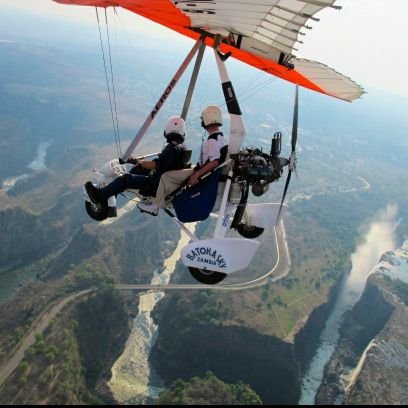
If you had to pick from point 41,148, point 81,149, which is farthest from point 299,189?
point 41,148

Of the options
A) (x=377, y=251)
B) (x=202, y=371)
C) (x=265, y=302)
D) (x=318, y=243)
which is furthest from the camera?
(x=377, y=251)

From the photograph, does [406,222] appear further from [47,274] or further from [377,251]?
[47,274]

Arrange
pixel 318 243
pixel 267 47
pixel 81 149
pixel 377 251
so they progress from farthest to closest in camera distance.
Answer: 1. pixel 81 149
2. pixel 377 251
3. pixel 318 243
4. pixel 267 47

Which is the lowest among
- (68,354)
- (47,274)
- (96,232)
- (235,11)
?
(47,274)

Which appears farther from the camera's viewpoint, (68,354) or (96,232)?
(96,232)

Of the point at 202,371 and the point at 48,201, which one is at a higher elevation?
the point at 202,371

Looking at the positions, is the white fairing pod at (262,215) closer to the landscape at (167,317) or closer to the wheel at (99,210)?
the wheel at (99,210)

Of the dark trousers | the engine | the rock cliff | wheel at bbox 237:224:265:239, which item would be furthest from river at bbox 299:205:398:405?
the engine
